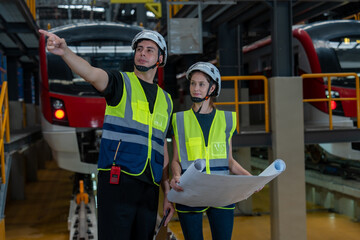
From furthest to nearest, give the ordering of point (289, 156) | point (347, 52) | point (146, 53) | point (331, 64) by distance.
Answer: point (347, 52) < point (331, 64) < point (289, 156) < point (146, 53)

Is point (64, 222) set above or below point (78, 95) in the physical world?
below

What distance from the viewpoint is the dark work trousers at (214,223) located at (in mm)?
3010

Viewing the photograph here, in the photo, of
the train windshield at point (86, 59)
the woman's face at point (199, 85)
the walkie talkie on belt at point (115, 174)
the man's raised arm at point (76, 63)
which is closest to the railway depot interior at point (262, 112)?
the train windshield at point (86, 59)

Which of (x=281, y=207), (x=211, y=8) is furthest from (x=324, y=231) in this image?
(x=211, y=8)

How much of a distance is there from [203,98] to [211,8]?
6.43 meters

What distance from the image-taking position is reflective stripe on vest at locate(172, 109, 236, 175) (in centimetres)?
312

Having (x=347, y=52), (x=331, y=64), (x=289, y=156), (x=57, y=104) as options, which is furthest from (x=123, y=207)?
(x=347, y=52)

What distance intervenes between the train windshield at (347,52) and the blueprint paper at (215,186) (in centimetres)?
714

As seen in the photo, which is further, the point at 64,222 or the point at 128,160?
the point at 64,222

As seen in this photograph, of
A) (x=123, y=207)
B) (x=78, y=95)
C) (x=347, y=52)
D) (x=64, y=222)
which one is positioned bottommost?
(x=64, y=222)

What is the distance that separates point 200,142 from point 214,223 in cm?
51

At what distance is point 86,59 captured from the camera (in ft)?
25.2

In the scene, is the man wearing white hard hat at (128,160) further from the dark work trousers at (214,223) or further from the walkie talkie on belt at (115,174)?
the dark work trousers at (214,223)

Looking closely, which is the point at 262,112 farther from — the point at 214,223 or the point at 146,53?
the point at 146,53
